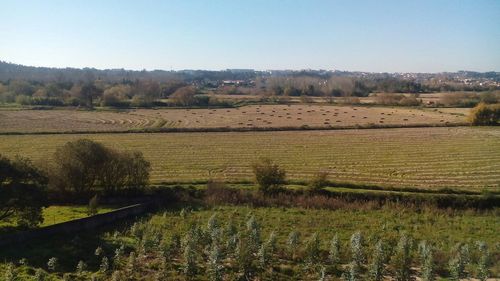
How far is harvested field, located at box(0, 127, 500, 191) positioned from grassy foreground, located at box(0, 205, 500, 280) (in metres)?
8.10

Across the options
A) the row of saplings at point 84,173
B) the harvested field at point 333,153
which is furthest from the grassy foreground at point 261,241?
the harvested field at point 333,153

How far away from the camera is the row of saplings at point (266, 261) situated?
19.1 meters

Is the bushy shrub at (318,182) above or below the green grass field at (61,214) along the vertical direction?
above

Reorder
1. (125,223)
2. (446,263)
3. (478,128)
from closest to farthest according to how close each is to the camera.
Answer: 1. (446,263)
2. (125,223)
3. (478,128)

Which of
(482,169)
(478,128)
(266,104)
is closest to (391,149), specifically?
(482,169)

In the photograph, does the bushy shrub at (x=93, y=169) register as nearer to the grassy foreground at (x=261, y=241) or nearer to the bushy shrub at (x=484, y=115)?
the grassy foreground at (x=261, y=241)

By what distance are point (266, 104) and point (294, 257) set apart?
91.4 metres

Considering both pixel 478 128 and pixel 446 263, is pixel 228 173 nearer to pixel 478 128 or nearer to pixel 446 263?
pixel 446 263

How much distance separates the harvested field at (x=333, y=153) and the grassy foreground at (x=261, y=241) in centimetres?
810

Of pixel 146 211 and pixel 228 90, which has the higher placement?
pixel 228 90

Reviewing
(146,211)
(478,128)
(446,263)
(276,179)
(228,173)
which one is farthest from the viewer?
(478,128)

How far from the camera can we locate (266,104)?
112 metres

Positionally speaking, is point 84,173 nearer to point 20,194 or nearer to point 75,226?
point 75,226

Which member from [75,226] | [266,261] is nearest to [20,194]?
[75,226]
